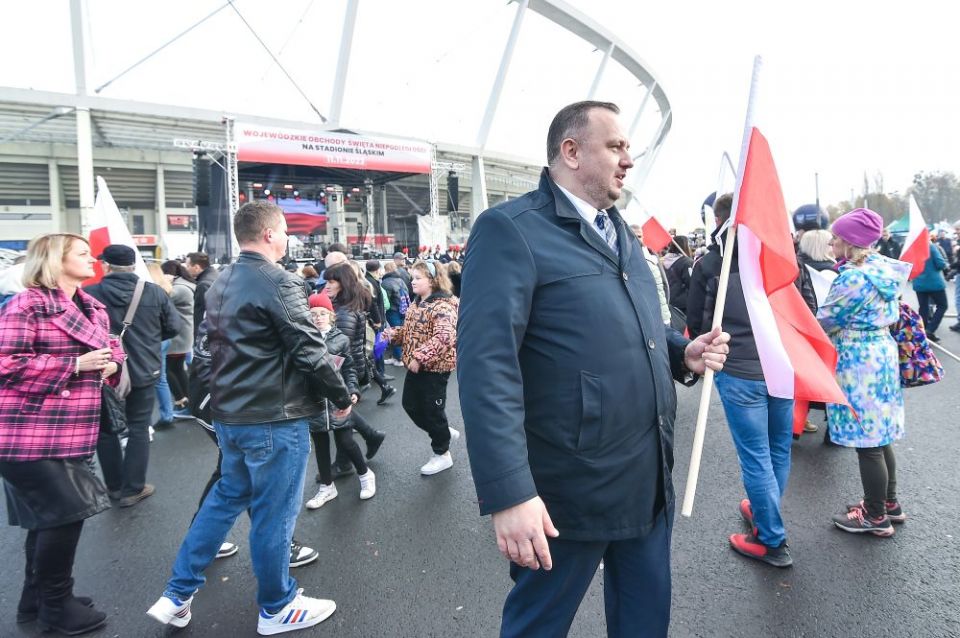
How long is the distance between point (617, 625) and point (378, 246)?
2767 centimetres

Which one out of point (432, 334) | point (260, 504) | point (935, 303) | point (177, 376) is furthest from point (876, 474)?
point (935, 303)

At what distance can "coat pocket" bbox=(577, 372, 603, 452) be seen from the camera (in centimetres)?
141

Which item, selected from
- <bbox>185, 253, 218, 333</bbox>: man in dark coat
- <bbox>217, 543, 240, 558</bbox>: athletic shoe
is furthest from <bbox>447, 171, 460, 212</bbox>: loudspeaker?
<bbox>217, 543, 240, 558</bbox>: athletic shoe

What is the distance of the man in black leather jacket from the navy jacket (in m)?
1.19

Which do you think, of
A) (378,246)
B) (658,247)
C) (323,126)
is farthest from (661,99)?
(658,247)

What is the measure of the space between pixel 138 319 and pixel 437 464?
8.96 ft

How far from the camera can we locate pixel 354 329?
4629 millimetres

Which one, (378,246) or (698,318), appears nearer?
(698,318)

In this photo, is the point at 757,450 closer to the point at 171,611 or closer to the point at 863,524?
the point at 863,524

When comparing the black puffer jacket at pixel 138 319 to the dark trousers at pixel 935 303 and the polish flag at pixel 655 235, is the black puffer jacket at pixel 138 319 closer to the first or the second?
the polish flag at pixel 655 235

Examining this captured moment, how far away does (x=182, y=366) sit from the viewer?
617 cm

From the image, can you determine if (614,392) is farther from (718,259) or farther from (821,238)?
(821,238)

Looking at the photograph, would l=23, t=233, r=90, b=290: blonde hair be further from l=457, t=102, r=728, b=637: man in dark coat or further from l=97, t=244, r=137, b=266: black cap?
l=457, t=102, r=728, b=637: man in dark coat

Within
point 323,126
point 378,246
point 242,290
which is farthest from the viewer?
point 378,246
